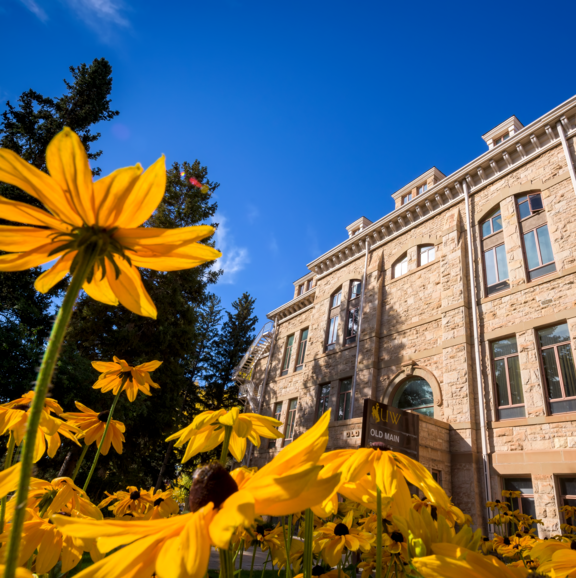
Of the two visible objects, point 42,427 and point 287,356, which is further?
point 287,356

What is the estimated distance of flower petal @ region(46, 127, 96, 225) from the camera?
70 cm

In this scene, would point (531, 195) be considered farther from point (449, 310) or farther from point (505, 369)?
point (505, 369)

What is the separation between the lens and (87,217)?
2.42 ft

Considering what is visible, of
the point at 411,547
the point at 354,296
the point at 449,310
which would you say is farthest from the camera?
the point at 354,296

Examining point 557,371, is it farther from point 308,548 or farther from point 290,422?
point 290,422

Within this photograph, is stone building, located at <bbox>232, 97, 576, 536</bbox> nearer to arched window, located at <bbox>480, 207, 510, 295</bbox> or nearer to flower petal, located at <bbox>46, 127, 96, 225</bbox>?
arched window, located at <bbox>480, 207, 510, 295</bbox>

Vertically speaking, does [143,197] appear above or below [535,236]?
below

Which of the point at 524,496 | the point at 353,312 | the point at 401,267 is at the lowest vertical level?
the point at 524,496

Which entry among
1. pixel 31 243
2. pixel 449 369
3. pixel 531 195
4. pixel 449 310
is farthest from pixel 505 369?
pixel 31 243

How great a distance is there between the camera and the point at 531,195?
45.2 feet

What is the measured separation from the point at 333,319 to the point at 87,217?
20.4m

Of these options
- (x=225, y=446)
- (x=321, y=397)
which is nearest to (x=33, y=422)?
(x=225, y=446)

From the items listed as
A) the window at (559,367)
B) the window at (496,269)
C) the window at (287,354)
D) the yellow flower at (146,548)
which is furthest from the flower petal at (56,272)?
the window at (287,354)

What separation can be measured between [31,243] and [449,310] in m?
15.1
